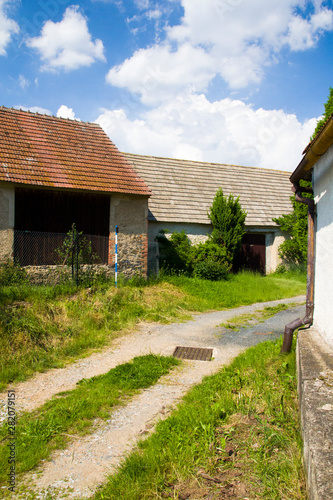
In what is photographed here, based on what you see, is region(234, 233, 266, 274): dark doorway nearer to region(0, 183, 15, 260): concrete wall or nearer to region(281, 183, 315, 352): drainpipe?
region(0, 183, 15, 260): concrete wall

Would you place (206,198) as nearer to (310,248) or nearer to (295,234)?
(295,234)

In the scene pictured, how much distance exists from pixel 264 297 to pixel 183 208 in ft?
19.7

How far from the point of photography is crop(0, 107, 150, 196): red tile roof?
11.3 m

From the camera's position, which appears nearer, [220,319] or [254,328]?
[254,328]

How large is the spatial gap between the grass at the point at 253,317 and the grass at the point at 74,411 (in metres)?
3.08

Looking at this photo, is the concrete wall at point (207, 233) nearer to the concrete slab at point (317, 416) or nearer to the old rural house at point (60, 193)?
the old rural house at point (60, 193)

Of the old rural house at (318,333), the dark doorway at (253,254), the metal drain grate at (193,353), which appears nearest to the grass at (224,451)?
the old rural house at (318,333)

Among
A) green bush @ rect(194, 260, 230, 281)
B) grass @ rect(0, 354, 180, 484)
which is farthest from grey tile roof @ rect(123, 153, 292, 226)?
grass @ rect(0, 354, 180, 484)

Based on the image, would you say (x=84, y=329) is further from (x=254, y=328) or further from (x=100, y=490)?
(x=100, y=490)

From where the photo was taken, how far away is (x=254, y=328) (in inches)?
350

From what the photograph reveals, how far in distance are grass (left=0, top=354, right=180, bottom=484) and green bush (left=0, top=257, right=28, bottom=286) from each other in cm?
509

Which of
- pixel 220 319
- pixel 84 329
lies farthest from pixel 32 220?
pixel 220 319

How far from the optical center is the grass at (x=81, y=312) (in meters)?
6.65

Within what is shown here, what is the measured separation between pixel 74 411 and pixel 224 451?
1959 mm
